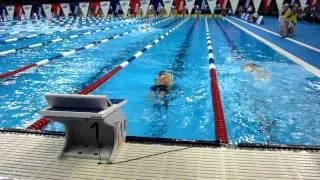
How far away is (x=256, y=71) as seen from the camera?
640 cm

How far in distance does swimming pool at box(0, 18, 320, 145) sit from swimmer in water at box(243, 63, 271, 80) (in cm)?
11

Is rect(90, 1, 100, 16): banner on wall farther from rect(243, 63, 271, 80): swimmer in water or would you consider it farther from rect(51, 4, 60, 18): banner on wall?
rect(243, 63, 271, 80): swimmer in water

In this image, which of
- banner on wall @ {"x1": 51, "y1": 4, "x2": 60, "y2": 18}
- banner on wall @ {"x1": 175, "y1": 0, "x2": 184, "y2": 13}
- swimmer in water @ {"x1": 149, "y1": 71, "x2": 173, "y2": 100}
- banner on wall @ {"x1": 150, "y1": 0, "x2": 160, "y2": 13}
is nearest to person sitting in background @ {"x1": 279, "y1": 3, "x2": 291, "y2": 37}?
swimmer in water @ {"x1": 149, "y1": 71, "x2": 173, "y2": 100}

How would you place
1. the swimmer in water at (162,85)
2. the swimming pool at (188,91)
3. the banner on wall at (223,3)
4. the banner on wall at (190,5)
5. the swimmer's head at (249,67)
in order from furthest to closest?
the banner on wall at (223,3)
the banner on wall at (190,5)
the swimmer's head at (249,67)
the swimmer in water at (162,85)
the swimming pool at (188,91)

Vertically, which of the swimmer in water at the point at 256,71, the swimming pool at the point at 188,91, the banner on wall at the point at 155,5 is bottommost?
the swimming pool at the point at 188,91

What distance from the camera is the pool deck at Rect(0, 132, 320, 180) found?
229cm

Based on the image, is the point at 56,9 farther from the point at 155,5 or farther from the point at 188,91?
the point at 188,91

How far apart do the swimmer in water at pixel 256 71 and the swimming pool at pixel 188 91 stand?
11 centimetres

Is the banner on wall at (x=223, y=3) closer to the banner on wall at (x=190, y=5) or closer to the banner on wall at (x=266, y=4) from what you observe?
the banner on wall at (x=266, y=4)

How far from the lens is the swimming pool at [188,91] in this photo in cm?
394

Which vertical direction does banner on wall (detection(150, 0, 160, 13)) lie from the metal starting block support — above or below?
above

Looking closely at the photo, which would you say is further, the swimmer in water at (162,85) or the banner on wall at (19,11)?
the banner on wall at (19,11)

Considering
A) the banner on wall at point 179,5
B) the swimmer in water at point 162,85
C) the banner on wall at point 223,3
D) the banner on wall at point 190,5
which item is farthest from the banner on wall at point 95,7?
the swimmer in water at point 162,85

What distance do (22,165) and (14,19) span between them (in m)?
22.2
